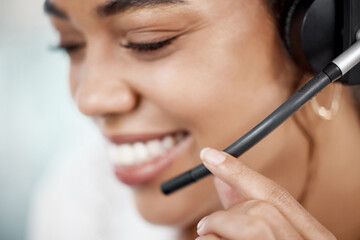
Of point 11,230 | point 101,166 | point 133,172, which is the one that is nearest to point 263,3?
point 133,172

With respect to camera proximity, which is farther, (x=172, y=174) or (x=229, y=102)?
(x=172, y=174)

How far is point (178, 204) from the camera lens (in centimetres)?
84

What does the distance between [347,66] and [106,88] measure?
0.39 metres

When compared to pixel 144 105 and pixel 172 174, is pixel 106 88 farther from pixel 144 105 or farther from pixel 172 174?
pixel 172 174

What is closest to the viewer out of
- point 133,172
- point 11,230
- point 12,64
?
point 133,172

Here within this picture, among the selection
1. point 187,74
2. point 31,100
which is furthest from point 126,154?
point 31,100

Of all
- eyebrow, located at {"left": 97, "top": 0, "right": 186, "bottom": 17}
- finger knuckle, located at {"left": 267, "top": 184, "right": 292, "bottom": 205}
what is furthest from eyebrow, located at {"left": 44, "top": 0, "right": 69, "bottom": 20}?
finger knuckle, located at {"left": 267, "top": 184, "right": 292, "bottom": 205}

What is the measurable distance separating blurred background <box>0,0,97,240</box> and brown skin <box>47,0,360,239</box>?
76cm

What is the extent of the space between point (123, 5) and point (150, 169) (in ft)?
1.15

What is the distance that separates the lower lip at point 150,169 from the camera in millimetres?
819

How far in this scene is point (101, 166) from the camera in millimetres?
1322

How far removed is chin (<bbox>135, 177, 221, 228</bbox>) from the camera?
2.70 feet

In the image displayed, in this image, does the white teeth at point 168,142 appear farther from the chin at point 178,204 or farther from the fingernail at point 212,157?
the fingernail at point 212,157

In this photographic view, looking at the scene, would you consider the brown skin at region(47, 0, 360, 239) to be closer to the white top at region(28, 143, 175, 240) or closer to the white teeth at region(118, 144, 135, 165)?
the white teeth at region(118, 144, 135, 165)
